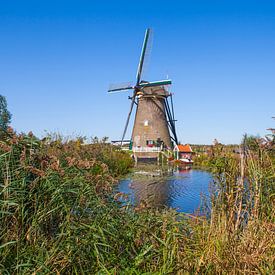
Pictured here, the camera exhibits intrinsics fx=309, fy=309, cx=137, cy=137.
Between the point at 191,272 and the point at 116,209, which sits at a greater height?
the point at 116,209

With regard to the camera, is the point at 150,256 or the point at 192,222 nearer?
the point at 150,256

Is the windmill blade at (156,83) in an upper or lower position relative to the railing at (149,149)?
upper

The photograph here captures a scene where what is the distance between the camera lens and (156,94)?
88.6ft

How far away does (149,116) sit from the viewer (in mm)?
26844

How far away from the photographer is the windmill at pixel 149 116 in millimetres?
27016

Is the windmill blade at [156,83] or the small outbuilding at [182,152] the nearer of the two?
the windmill blade at [156,83]

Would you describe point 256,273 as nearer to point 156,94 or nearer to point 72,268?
point 72,268

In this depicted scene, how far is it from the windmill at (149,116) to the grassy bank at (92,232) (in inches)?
940

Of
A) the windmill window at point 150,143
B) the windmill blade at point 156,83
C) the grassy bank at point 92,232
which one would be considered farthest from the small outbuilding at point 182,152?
the grassy bank at point 92,232

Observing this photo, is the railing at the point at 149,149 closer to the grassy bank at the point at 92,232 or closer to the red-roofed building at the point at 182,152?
the red-roofed building at the point at 182,152

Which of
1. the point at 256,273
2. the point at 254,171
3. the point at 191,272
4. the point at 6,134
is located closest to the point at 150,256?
the point at 191,272

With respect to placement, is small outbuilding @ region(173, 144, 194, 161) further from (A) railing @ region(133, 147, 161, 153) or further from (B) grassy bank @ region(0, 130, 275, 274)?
(B) grassy bank @ region(0, 130, 275, 274)

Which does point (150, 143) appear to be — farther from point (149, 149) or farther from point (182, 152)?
point (182, 152)

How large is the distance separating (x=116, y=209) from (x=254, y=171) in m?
1.55
